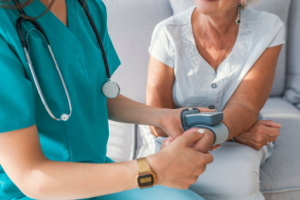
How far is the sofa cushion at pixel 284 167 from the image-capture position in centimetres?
127

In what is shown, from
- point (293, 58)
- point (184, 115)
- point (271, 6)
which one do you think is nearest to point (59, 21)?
point (184, 115)

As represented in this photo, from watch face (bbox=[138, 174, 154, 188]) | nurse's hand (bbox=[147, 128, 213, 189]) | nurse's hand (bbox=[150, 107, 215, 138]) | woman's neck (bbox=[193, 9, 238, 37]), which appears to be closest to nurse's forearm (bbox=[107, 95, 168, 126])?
nurse's hand (bbox=[150, 107, 215, 138])

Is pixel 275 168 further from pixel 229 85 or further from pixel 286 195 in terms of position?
pixel 229 85

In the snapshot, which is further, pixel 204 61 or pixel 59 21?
pixel 204 61

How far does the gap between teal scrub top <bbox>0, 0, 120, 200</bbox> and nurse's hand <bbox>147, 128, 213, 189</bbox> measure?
0.73 ft

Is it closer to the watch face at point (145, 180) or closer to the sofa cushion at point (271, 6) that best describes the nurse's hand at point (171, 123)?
the watch face at point (145, 180)

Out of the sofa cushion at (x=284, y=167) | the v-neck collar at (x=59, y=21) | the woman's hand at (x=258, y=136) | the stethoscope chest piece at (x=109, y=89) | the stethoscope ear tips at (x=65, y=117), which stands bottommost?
the sofa cushion at (x=284, y=167)

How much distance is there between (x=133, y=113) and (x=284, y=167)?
65 centimetres

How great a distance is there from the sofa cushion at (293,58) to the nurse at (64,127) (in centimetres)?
106

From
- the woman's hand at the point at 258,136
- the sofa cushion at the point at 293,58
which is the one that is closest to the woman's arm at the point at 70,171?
the woman's hand at the point at 258,136

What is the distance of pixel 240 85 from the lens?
1.34 metres

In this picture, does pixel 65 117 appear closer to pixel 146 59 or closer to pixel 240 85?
pixel 240 85

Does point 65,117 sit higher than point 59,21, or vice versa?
point 59,21

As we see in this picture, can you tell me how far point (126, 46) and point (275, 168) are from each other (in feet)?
2.90
